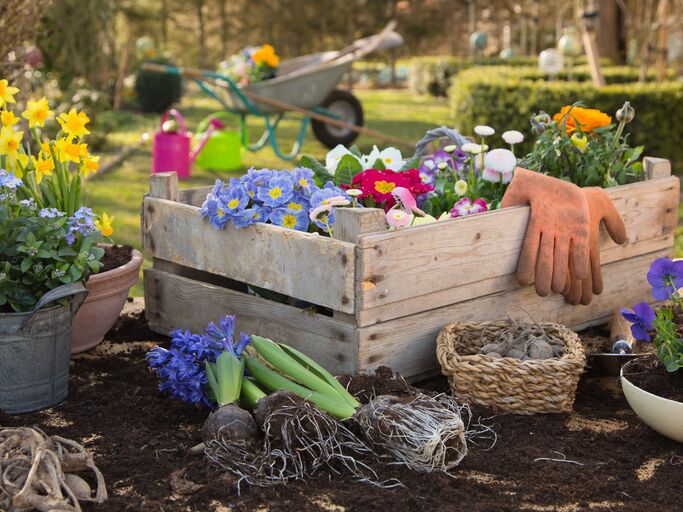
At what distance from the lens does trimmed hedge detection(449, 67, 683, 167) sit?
286 inches

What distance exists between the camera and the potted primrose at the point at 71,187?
9.04 feet

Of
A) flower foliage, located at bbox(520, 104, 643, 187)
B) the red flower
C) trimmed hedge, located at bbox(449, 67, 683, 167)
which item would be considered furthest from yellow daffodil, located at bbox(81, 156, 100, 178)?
trimmed hedge, located at bbox(449, 67, 683, 167)

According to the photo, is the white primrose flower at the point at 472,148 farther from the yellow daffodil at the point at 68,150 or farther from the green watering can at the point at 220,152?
the green watering can at the point at 220,152

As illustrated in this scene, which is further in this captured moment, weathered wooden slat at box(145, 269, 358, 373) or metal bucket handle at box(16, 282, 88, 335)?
weathered wooden slat at box(145, 269, 358, 373)

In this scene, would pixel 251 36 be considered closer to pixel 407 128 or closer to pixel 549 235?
pixel 407 128

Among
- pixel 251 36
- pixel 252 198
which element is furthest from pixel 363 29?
pixel 252 198

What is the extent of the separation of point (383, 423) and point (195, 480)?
0.46 metres

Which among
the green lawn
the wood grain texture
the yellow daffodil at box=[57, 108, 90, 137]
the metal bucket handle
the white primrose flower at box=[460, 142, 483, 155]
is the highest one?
the yellow daffodil at box=[57, 108, 90, 137]

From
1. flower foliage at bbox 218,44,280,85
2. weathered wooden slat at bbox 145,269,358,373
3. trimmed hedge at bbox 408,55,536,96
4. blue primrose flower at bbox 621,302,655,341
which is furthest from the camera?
trimmed hedge at bbox 408,55,536,96

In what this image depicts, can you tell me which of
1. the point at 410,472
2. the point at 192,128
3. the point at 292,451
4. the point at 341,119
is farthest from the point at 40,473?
the point at 192,128

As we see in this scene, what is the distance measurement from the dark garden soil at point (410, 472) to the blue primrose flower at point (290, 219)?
619mm

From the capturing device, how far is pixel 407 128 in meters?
10.4

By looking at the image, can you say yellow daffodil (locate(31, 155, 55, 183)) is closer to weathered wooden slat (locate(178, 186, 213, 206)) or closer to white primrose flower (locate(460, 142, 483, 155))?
weathered wooden slat (locate(178, 186, 213, 206))

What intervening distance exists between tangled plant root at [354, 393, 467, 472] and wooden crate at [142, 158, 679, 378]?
40 cm
